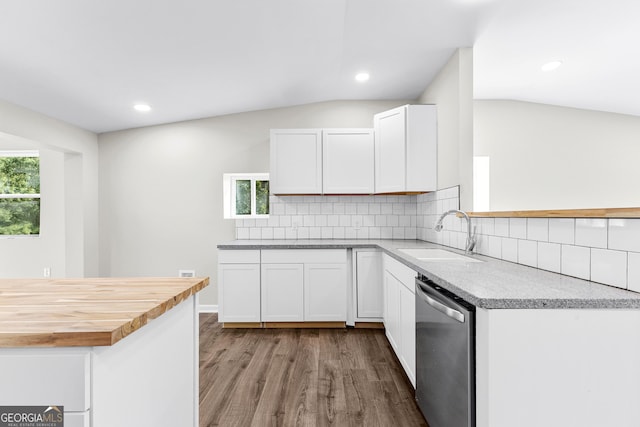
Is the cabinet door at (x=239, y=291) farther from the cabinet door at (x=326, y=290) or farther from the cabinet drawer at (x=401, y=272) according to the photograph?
the cabinet drawer at (x=401, y=272)

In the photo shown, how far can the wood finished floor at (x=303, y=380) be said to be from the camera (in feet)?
6.32

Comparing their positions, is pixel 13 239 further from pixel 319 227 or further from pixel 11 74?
pixel 319 227

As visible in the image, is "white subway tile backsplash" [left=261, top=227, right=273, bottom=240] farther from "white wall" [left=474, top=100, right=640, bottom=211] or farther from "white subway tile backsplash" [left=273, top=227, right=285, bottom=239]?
"white wall" [left=474, top=100, right=640, bottom=211]

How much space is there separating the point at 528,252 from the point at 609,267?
1.69 ft

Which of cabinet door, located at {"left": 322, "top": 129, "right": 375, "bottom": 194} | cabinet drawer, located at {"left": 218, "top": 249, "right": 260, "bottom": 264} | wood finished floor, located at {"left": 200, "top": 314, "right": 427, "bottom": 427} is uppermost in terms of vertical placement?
cabinet door, located at {"left": 322, "top": 129, "right": 375, "bottom": 194}

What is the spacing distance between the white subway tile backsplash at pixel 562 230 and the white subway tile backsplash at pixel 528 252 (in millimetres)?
138

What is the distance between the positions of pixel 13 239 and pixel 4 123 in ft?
6.59

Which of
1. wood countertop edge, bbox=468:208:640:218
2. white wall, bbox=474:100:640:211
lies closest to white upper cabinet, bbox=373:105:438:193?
white wall, bbox=474:100:640:211

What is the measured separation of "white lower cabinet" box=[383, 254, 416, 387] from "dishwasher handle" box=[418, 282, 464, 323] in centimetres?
31

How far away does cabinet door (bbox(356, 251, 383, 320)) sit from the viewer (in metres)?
3.35

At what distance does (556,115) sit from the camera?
2240mm

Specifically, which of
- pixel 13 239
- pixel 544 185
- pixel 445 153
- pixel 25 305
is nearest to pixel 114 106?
pixel 13 239

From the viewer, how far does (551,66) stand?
8.35 ft

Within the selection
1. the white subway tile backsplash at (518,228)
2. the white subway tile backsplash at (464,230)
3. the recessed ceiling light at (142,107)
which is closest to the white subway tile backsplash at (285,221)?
the white subway tile backsplash at (464,230)
